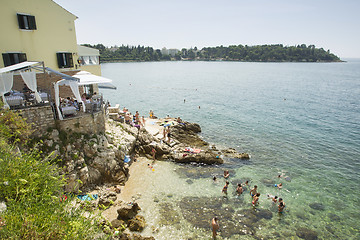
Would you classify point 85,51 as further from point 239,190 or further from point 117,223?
point 239,190

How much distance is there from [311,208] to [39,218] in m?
18.4

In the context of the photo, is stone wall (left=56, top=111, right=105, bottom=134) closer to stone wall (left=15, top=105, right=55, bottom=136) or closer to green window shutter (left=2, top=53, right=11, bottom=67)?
stone wall (left=15, top=105, right=55, bottom=136)

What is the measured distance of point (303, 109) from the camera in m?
46.7

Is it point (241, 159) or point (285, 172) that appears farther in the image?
point (241, 159)

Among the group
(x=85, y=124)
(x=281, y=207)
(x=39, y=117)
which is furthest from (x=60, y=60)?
(x=281, y=207)

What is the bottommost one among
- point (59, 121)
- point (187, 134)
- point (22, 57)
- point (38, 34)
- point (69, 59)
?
point (187, 134)

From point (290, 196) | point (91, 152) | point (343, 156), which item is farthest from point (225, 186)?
point (343, 156)

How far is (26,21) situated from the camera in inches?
714

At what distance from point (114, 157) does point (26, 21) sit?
14.2 m

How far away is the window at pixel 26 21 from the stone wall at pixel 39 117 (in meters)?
8.81

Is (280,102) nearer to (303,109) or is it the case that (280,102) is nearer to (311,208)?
(303,109)

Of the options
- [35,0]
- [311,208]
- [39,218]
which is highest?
[35,0]

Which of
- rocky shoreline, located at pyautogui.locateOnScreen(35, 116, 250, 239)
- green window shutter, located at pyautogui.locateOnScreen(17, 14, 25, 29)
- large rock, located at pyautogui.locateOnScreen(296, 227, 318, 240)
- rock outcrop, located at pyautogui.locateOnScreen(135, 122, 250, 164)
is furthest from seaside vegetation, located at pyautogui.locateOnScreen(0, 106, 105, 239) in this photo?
rock outcrop, located at pyautogui.locateOnScreen(135, 122, 250, 164)

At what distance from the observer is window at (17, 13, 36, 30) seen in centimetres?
1771
